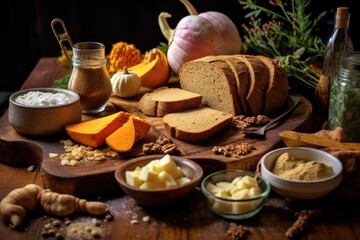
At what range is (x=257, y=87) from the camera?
7.14 ft

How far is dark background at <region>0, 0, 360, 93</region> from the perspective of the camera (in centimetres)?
406

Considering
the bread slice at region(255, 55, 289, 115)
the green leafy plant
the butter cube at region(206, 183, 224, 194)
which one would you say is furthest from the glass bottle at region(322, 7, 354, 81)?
the butter cube at region(206, 183, 224, 194)

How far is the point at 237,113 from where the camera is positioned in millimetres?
2197

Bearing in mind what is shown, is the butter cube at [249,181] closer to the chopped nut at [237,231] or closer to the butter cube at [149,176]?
the chopped nut at [237,231]

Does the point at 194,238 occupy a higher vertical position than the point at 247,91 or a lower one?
lower

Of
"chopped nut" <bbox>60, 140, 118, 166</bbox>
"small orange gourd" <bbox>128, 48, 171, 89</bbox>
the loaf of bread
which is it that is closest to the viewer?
"chopped nut" <bbox>60, 140, 118, 166</bbox>

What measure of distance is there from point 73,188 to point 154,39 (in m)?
2.67

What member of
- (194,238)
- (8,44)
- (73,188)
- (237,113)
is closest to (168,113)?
(237,113)

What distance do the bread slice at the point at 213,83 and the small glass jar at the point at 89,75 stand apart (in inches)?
15.3

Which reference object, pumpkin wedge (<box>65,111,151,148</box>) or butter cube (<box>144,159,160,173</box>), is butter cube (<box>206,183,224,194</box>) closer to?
butter cube (<box>144,159,160,173</box>)

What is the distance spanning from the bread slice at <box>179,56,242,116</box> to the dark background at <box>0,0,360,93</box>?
5.98 feet

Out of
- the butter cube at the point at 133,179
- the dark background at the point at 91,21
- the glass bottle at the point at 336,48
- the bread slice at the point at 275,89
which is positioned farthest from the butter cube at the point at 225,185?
the dark background at the point at 91,21

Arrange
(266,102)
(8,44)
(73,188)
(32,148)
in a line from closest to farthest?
(73,188) < (32,148) < (266,102) < (8,44)

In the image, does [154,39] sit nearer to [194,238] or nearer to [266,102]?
[266,102]
